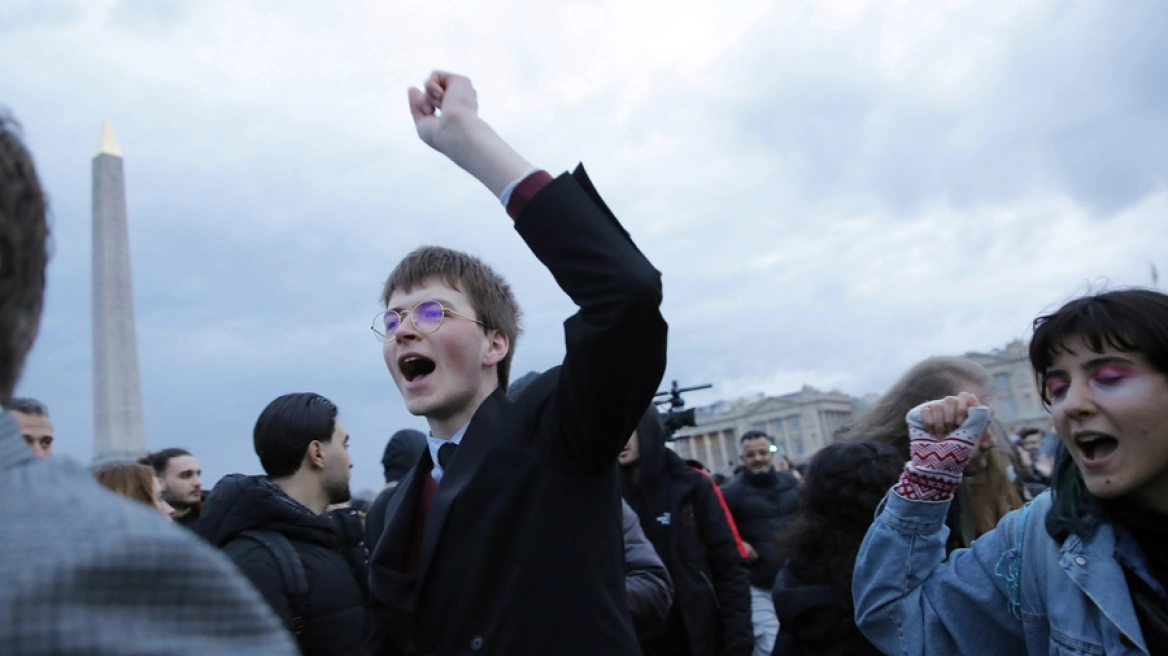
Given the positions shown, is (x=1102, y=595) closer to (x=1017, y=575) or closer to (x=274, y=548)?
(x=1017, y=575)

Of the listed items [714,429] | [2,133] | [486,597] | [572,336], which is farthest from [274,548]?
[714,429]

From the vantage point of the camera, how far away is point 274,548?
10.3 feet

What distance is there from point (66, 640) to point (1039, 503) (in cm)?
213

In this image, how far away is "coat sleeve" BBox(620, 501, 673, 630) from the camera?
Answer: 3.03 m

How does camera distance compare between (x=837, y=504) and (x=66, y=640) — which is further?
(x=837, y=504)

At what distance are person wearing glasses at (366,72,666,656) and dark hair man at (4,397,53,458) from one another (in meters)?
3.21

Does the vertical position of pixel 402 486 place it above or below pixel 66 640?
→ above

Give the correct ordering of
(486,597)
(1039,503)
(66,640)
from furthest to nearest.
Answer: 1. (1039,503)
2. (486,597)
3. (66,640)

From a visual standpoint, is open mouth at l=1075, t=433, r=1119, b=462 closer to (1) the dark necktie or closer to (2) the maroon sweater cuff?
(2) the maroon sweater cuff

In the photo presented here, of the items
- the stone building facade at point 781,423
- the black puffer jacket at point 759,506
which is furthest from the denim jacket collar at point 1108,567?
the stone building facade at point 781,423

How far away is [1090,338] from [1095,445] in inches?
9.8

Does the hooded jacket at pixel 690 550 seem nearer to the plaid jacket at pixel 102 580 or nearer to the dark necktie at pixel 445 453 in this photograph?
the dark necktie at pixel 445 453

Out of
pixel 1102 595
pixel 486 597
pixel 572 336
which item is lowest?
pixel 1102 595

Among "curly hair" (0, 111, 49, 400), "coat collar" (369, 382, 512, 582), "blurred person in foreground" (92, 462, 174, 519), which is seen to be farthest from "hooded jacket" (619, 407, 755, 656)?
"curly hair" (0, 111, 49, 400)
